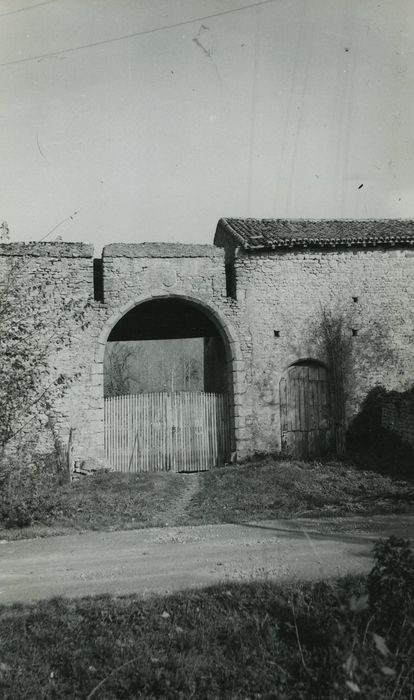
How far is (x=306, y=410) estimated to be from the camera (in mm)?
13352

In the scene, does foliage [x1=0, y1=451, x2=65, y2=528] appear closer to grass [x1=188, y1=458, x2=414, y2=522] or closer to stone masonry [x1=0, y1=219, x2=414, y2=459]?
grass [x1=188, y1=458, x2=414, y2=522]

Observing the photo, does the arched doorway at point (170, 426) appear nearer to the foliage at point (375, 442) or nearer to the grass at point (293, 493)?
the grass at point (293, 493)

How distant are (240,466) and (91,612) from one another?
804cm

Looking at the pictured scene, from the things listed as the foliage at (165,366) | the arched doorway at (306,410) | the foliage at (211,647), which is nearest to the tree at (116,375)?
the foliage at (165,366)

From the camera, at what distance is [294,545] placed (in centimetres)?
603

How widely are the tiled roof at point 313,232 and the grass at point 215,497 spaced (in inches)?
233

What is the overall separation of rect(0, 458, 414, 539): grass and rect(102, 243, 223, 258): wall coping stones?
5.49 meters

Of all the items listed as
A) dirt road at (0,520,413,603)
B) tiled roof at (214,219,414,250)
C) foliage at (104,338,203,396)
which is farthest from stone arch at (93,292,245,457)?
foliage at (104,338,203,396)

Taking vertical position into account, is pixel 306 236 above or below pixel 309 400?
above

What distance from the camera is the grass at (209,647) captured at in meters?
3.33

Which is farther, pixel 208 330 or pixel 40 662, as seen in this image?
pixel 208 330

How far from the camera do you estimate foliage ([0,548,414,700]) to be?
3.33m

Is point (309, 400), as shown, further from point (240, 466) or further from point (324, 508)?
point (324, 508)

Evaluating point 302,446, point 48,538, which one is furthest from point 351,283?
point 48,538
